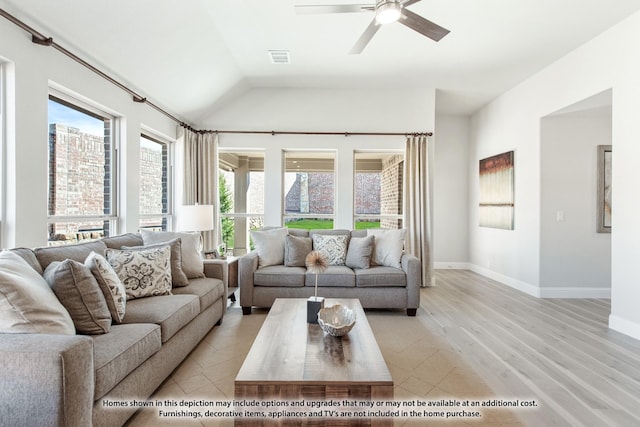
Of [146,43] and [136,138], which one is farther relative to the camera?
[136,138]

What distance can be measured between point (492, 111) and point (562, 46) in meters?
1.84

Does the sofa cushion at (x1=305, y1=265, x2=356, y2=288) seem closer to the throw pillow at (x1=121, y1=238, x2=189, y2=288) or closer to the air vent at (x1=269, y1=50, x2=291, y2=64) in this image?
the throw pillow at (x1=121, y1=238, x2=189, y2=288)

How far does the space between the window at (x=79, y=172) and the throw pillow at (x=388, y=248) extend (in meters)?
3.02

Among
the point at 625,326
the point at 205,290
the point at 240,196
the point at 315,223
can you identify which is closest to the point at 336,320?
the point at 205,290

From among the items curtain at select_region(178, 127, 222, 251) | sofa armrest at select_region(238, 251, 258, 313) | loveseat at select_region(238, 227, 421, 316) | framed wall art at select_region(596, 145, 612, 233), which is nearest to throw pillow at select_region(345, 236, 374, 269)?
loveseat at select_region(238, 227, 421, 316)

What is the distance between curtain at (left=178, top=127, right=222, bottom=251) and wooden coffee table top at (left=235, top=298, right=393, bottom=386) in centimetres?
329

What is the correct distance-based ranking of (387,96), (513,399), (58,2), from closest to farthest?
(513,399)
(58,2)
(387,96)

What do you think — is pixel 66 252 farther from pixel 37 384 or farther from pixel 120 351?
pixel 37 384

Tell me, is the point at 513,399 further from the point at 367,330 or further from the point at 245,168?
the point at 245,168

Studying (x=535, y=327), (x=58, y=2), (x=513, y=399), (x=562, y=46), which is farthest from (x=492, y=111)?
(x=58, y=2)

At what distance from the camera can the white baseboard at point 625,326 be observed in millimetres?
3026

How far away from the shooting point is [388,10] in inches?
86.3

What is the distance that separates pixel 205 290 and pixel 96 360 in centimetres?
136

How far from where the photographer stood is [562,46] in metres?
3.79
